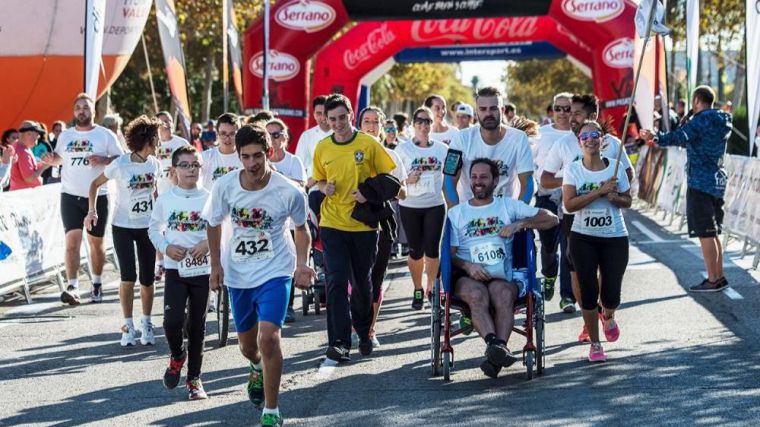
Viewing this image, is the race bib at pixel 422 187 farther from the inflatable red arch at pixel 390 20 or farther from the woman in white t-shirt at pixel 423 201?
the inflatable red arch at pixel 390 20

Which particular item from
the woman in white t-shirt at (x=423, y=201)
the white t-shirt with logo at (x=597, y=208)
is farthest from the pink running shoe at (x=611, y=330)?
the woman in white t-shirt at (x=423, y=201)

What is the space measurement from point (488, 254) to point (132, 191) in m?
3.44

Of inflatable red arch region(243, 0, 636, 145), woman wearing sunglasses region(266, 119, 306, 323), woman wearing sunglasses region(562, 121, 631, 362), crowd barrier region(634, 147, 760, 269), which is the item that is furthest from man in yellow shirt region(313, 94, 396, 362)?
inflatable red arch region(243, 0, 636, 145)

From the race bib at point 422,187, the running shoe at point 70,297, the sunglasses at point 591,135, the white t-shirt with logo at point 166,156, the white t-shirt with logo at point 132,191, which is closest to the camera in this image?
the sunglasses at point 591,135

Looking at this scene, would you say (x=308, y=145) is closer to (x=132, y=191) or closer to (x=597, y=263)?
(x=132, y=191)

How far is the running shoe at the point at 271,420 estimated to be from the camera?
7027 millimetres

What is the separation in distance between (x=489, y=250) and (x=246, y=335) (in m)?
1.93

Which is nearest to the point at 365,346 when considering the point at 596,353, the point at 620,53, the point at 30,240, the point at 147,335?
the point at 596,353

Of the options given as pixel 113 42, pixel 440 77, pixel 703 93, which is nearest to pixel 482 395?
pixel 703 93

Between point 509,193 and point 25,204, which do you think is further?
point 25,204

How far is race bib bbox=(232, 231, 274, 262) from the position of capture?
24.1 feet

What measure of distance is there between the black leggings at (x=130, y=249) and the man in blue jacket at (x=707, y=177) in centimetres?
498

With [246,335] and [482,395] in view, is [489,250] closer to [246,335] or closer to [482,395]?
[482,395]

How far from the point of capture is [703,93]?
41.3 feet
